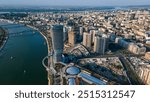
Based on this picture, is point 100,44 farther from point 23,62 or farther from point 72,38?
point 23,62

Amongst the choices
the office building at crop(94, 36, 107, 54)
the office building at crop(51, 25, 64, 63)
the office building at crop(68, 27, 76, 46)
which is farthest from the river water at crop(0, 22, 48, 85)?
the office building at crop(94, 36, 107, 54)

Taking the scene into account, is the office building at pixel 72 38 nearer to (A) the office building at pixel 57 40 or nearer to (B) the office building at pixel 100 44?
(B) the office building at pixel 100 44

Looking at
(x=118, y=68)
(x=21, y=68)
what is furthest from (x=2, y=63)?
(x=118, y=68)

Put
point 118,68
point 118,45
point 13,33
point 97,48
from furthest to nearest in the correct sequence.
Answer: point 13,33 → point 118,45 → point 97,48 → point 118,68

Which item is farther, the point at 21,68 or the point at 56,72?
the point at 21,68

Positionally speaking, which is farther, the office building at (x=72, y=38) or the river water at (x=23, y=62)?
the office building at (x=72, y=38)

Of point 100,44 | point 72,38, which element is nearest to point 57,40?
point 100,44

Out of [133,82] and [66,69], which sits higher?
[66,69]

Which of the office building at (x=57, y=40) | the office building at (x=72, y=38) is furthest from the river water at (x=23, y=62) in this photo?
the office building at (x=72, y=38)

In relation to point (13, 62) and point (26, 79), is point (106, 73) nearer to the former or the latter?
point (26, 79)

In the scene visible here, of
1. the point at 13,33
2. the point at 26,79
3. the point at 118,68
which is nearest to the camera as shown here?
the point at 26,79
